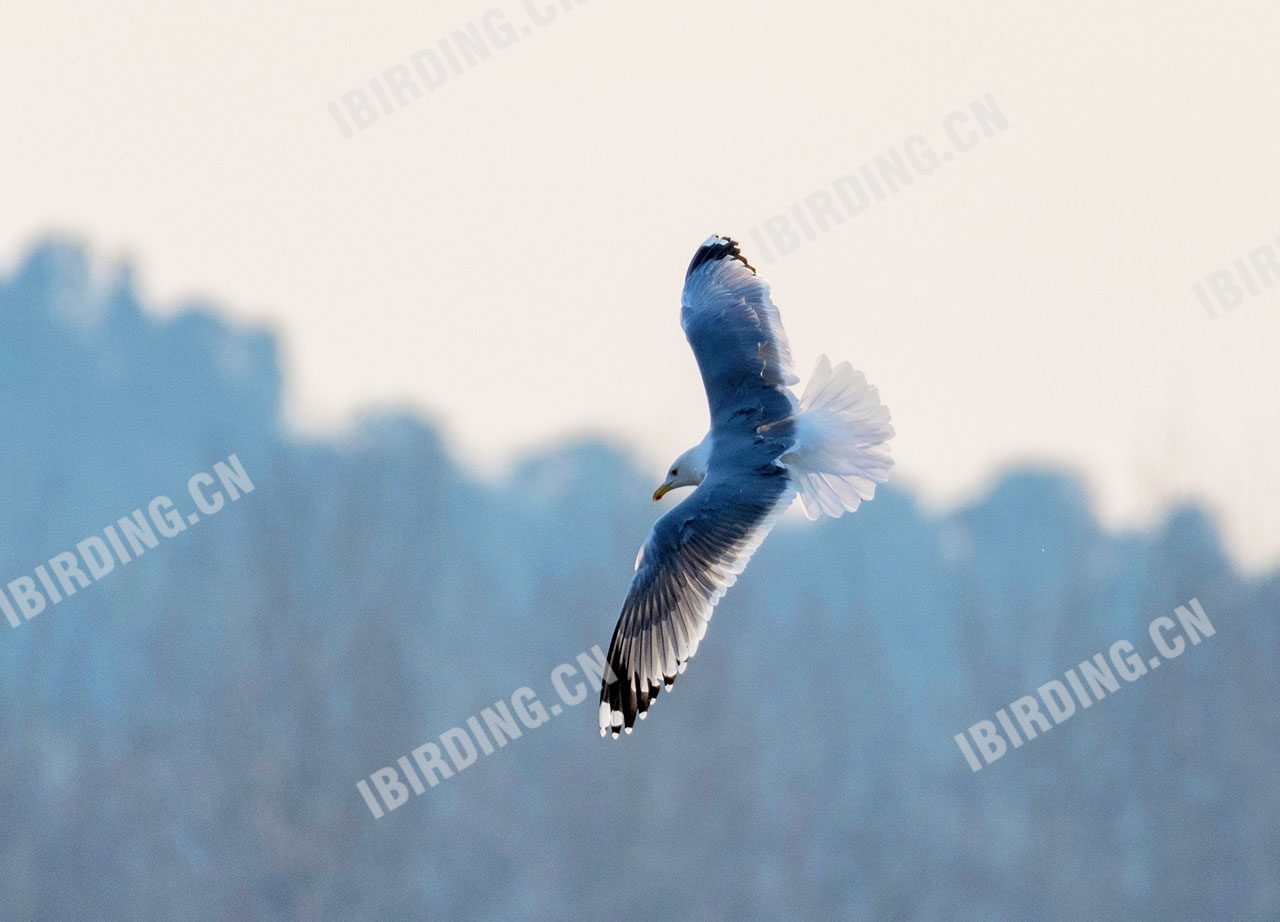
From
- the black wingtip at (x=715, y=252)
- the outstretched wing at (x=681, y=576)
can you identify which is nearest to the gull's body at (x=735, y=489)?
the outstretched wing at (x=681, y=576)

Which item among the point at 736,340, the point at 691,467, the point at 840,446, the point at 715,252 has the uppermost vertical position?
the point at 715,252

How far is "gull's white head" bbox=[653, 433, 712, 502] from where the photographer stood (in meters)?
7.08

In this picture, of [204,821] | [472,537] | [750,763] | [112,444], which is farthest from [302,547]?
[112,444]

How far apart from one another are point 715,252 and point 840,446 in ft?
3.70

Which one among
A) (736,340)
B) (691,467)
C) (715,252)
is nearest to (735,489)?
(691,467)

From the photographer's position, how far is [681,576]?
6.89m

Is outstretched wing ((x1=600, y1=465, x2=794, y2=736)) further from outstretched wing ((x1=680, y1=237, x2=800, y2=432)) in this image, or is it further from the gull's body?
outstretched wing ((x1=680, y1=237, x2=800, y2=432))

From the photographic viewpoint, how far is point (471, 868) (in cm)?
2108

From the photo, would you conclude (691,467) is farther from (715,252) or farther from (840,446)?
(715,252)

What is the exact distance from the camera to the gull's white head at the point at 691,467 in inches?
279

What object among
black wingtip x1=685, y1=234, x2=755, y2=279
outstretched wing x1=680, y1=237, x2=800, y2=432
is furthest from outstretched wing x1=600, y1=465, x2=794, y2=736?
black wingtip x1=685, y1=234, x2=755, y2=279

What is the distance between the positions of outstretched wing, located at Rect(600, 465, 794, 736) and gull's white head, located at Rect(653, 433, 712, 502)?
15 centimetres

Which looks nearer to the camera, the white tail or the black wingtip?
the white tail

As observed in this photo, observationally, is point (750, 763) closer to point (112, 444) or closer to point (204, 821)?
point (204, 821)
